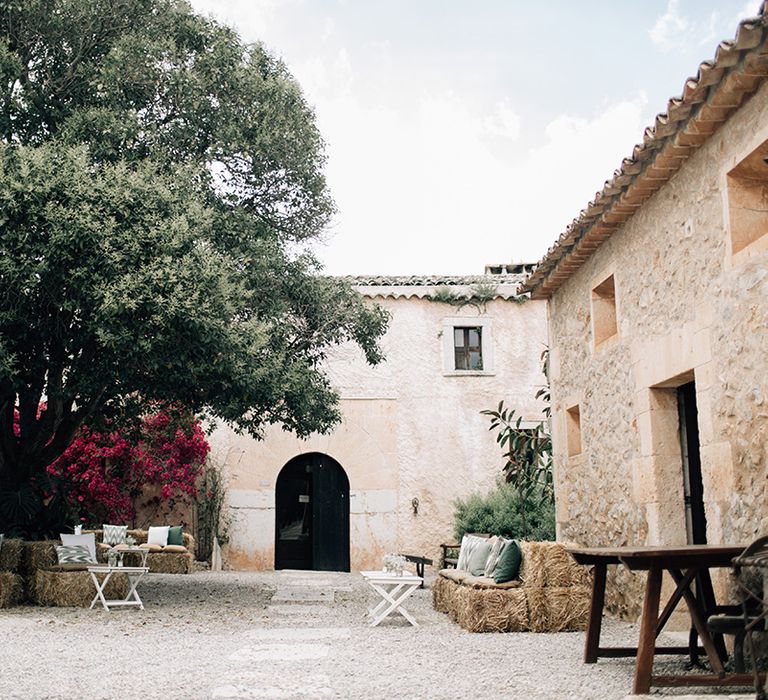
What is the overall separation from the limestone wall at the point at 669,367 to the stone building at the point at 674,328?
0.02 meters

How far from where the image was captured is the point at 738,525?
564 cm

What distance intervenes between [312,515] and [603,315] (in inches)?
386

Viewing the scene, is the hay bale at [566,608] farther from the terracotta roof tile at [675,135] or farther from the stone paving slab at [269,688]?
the terracotta roof tile at [675,135]

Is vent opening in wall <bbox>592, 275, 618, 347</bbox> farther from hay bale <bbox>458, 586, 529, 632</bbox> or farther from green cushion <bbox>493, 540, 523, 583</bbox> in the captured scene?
hay bale <bbox>458, 586, 529, 632</bbox>

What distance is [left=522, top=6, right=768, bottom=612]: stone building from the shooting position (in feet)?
17.9

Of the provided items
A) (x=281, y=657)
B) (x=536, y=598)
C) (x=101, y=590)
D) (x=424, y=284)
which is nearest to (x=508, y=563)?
(x=536, y=598)

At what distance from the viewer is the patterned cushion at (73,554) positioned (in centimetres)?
986

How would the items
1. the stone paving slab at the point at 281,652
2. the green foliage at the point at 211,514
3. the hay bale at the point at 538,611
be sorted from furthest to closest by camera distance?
the green foliage at the point at 211,514 → the hay bale at the point at 538,611 → the stone paving slab at the point at 281,652

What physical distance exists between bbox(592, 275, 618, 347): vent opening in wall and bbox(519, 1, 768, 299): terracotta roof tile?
468 mm

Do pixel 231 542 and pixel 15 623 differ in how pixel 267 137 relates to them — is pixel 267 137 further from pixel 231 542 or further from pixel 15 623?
pixel 231 542

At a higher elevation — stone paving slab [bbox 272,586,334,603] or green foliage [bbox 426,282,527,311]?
green foliage [bbox 426,282,527,311]

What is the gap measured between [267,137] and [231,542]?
8655 millimetres

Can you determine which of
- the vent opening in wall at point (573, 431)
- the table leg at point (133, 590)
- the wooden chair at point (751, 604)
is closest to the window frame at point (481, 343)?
the vent opening in wall at point (573, 431)

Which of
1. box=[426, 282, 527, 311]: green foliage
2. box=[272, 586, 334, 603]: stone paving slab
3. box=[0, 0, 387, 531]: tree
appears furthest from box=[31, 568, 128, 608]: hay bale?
box=[426, 282, 527, 311]: green foliage
